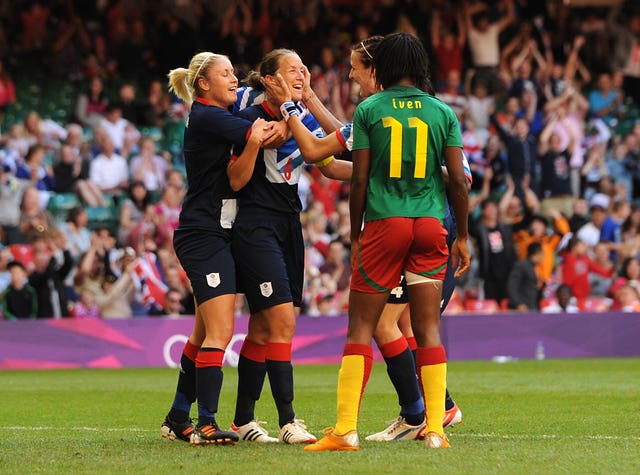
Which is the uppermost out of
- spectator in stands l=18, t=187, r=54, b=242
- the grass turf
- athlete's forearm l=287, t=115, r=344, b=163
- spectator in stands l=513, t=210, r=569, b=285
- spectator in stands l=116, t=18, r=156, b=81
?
spectator in stands l=116, t=18, r=156, b=81

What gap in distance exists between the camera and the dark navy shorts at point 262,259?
8.03 m

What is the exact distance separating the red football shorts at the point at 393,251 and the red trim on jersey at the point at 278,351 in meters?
0.97

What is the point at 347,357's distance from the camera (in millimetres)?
7332

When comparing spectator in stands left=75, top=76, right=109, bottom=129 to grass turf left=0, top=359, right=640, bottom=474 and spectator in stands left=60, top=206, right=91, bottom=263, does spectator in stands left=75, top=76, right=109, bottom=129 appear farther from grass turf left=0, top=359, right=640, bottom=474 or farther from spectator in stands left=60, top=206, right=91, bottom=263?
grass turf left=0, top=359, right=640, bottom=474

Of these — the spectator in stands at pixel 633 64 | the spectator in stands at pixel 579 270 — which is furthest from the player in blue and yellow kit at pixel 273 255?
the spectator in stands at pixel 633 64

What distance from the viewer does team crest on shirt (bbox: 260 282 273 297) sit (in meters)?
8.02

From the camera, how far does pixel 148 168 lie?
21.5 m

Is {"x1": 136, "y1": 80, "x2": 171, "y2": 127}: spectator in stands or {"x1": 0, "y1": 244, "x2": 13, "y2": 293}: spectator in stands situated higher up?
{"x1": 136, "y1": 80, "x2": 171, "y2": 127}: spectator in stands

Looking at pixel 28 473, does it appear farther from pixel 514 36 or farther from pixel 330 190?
pixel 514 36

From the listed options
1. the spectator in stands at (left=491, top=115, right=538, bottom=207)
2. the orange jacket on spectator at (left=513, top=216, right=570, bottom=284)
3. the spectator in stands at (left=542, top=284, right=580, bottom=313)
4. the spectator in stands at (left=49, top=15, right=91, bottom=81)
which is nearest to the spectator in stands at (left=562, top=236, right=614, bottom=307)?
the orange jacket on spectator at (left=513, top=216, right=570, bottom=284)

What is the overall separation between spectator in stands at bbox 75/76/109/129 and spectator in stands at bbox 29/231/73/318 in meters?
4.52

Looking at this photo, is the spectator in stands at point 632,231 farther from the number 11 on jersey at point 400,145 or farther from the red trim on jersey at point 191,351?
the number 11 on jersey at point 400,145

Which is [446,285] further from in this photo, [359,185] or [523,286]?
[523,286]

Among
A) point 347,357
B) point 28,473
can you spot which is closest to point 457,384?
point 347,357
